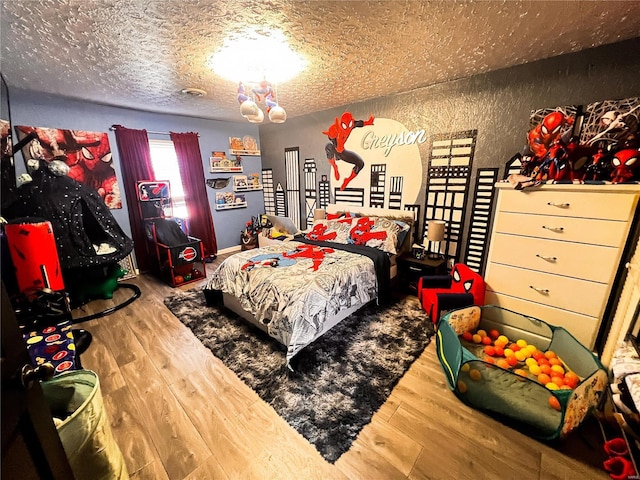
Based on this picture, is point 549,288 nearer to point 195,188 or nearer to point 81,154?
point 195,188

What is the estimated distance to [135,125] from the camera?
364 centimetres

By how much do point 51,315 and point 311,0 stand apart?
2.82 m

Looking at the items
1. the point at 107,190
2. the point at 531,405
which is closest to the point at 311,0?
the point at 531,405

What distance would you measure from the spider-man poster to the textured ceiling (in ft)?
1.85

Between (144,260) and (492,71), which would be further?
(144,260)

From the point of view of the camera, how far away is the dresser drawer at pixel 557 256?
176 centimetres

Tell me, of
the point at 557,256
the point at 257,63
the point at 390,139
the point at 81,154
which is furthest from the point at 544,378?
the point at 81,154

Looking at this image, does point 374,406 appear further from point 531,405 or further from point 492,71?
point 492,71

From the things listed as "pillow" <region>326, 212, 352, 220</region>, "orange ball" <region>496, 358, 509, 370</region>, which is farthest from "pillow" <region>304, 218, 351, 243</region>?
"orange ball" <region>496, 358, 509, 370</region>

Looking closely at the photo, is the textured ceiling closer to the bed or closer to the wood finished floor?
the bed

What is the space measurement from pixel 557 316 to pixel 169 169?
508 cm

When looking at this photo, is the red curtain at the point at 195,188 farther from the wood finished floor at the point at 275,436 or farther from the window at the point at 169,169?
the wood finished floor at the point at 275,436

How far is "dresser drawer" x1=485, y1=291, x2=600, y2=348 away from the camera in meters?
1.88

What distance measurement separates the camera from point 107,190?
3.50 m
